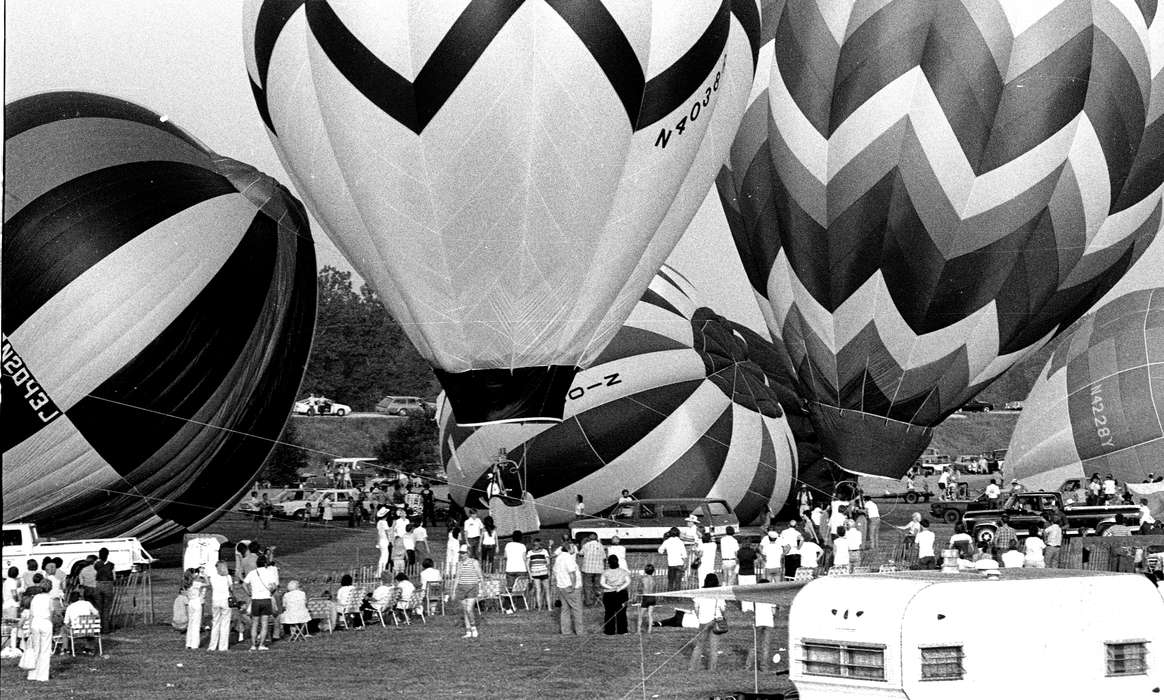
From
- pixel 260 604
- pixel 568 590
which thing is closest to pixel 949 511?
pixel 568 590

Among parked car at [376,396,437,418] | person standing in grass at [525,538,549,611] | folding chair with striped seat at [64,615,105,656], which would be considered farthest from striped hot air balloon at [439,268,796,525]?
parked car at [376,396,437,418]

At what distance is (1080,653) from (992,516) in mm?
18389

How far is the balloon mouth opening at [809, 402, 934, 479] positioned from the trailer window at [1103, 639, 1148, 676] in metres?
15.4

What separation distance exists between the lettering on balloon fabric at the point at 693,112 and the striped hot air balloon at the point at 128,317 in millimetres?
6078

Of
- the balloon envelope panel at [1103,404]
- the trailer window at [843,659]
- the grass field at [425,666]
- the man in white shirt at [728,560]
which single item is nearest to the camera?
the trailer window at [843,659]

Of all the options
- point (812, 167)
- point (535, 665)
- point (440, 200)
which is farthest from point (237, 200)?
point (535, 665)

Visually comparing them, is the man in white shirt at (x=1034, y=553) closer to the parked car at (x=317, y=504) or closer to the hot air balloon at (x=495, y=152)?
the hot air balloon at (x=495, y=152)

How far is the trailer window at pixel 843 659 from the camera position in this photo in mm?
8672

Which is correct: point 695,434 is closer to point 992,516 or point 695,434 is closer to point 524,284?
point 992,516

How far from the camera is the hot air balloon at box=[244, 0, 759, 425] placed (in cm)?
1736

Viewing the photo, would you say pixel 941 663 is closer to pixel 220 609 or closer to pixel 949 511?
pixel 220 609

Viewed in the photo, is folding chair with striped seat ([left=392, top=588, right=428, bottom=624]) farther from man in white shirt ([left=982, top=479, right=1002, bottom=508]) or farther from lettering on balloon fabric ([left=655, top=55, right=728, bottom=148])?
man in white shirt ([left=982, top=479, right=1002, bottom=508])

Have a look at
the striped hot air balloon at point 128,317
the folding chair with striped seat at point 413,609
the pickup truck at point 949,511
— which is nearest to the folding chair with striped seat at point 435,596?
the folding chair with striped seat at point 413,609

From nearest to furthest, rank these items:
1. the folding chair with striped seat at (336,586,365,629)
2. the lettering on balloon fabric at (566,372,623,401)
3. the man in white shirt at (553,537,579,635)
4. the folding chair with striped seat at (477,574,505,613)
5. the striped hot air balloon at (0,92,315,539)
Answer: the man in white shirt at (553,537,579,635) < the folding chair with striped seat at (336,586,365,629) < the folding chair with striped seat at (477,574,505,613) < the striped hot air balloon at (0,92,315,539) < the lettering on balloon fabric at (566,372,623,401)
